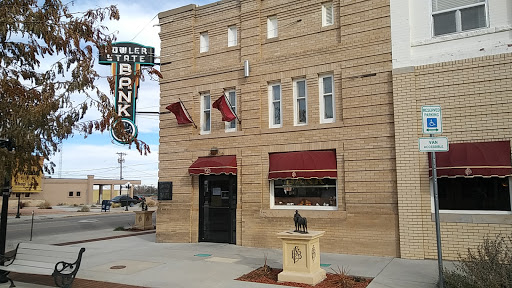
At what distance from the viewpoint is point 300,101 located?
43.0ft

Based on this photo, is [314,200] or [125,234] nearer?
[314,200]

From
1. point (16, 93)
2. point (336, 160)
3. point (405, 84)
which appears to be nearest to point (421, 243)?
point (336, 160)

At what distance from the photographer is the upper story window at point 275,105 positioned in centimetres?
1338

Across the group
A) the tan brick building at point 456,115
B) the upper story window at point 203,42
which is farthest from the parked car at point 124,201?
the tan brick building at point 456,115

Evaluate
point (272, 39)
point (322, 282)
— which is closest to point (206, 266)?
point (322, 282)

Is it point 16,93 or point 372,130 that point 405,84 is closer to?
point 372,130

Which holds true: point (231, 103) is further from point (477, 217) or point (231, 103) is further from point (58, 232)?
point (58, 232)

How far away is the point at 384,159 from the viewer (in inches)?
444

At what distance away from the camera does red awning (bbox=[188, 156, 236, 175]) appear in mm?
13438

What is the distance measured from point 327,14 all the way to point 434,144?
7176 mm

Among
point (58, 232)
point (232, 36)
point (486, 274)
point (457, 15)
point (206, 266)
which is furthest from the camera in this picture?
point (58, 232)

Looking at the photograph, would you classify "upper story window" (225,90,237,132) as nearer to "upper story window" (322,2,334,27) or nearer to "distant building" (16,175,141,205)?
"upper story window" (322,2,334,27)

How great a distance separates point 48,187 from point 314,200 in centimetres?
6259

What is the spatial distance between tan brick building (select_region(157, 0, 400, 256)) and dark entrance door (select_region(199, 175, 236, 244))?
35mm
